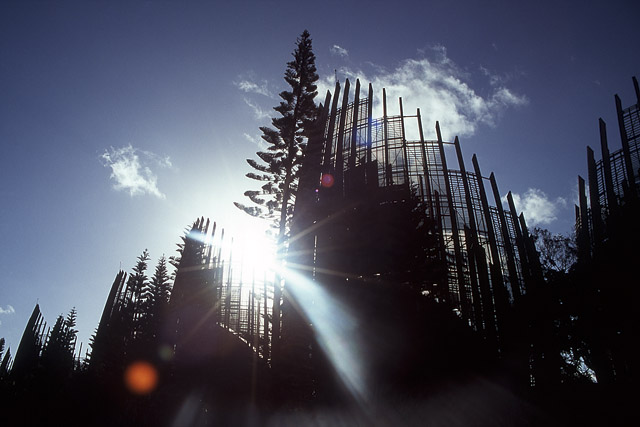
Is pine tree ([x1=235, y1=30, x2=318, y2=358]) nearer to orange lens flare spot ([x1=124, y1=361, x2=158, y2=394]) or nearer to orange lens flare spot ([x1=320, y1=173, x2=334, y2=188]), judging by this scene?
orange lens flare spot ([x1=320, y1=173, x2=334, y2=188])

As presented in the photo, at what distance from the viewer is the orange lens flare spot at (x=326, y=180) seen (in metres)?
13.3

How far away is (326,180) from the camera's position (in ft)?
44.6

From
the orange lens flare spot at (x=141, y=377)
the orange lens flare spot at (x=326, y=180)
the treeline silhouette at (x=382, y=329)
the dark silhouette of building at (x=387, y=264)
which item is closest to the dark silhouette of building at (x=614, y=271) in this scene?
the treeline silhouette at (x=382, y=329)

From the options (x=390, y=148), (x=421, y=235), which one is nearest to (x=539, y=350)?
(x=421, y=235)

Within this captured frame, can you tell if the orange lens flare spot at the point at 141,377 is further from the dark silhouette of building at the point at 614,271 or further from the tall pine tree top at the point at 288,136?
the dark silhouette of building at the point at 614,271

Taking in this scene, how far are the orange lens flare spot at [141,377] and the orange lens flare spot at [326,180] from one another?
10.3 metres

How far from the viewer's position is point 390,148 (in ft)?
51.7

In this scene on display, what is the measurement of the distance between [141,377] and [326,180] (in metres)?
11.6

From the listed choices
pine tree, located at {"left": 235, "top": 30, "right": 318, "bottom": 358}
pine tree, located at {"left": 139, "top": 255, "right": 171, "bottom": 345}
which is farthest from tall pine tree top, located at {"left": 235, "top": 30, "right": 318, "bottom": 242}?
pine tree, located at {"left": 139, "top": 255, "right": 171, "bottom": 345}

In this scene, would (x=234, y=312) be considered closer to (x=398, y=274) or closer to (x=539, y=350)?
(x=398, y=274)

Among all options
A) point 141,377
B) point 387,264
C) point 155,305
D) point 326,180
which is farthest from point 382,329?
point 155,305

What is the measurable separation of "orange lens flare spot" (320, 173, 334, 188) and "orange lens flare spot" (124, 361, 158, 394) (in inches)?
404

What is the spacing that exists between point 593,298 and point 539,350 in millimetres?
2396

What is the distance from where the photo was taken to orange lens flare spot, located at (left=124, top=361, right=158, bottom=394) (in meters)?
12.3
